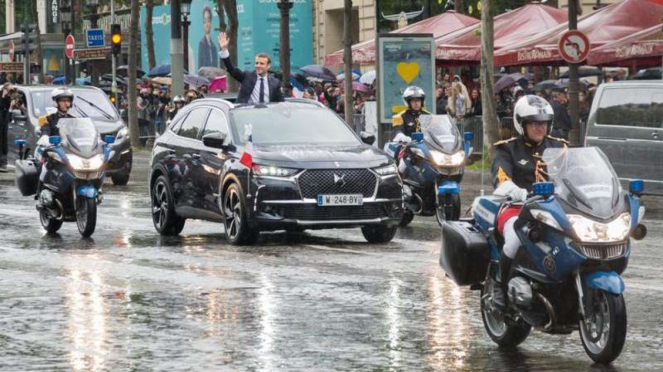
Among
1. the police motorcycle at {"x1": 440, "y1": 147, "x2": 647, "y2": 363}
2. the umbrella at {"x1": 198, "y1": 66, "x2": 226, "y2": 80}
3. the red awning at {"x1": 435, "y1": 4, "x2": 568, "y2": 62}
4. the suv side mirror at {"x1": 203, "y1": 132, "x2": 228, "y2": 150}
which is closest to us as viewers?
the police motorcycle at {"x1": 440, "y1": 147, "x2": 647, "y2": 363}

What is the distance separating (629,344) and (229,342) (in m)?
2.31

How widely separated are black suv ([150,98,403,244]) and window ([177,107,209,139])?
0.02 metres

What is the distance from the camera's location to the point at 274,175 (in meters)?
16.9

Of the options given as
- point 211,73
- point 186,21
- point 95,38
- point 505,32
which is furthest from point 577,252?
point 211,73

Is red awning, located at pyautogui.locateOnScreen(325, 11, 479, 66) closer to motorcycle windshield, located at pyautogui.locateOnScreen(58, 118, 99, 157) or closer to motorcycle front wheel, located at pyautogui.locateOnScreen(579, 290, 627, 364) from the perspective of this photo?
motorcycle windshield, located at pyautogui.locateOnScreen(58, 118, 99, 157)

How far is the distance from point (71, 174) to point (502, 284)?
9538 millimetres

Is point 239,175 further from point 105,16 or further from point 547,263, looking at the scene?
point 105,16

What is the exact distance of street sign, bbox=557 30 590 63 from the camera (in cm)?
2986

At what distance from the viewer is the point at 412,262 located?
15.3 m

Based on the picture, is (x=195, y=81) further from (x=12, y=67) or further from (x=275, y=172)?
(x=275, y=172)

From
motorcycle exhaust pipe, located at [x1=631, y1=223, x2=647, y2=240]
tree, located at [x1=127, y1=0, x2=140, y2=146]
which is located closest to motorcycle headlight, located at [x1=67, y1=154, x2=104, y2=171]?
motorcycle exhaust pipe, located at [x1=631, y1=223, x2=647, y2=240]

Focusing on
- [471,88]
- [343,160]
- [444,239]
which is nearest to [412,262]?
[343,160]

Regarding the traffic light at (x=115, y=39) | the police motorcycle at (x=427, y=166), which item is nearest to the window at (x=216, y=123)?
the police motorcycle at (x=427, y=166)

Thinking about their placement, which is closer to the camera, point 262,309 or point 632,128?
point 262,309
